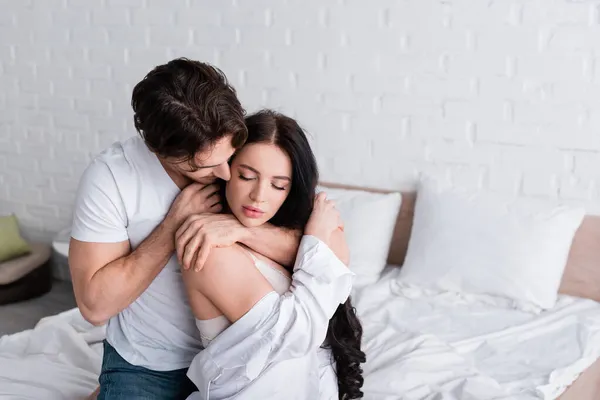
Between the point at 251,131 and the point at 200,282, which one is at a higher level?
the point at 251,131

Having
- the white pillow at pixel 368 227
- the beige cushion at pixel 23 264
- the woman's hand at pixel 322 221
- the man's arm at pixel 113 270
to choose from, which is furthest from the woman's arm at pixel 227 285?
the beige cushion at pixel 23 264

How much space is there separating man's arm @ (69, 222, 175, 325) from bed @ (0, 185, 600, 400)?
21.8 inches

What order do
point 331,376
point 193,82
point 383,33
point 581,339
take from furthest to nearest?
point 383,33 < point 581,339 < point 331,376 < point 193,82

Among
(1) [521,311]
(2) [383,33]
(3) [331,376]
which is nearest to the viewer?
(3) [331,376]

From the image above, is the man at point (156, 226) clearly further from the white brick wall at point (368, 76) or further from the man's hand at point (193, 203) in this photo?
the white brick wall at point (368, 76)

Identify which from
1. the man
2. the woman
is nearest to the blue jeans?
the man

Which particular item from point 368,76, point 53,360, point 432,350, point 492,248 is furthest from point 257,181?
point 368,76

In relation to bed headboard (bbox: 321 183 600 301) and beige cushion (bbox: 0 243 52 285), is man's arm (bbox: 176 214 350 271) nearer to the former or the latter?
bed headboard (bbox: 321 183 600 301)

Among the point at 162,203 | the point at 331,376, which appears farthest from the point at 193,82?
the point at 331,376

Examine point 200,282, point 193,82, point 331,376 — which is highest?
point 193,82

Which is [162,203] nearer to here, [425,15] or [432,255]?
[432,255]

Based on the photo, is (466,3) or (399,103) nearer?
(466,3)

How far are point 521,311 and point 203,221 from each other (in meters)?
1.51

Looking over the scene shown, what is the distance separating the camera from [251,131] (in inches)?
64.7
